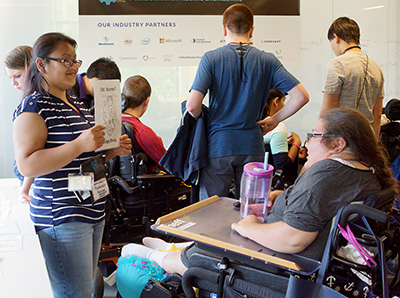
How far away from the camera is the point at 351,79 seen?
2.59 metres

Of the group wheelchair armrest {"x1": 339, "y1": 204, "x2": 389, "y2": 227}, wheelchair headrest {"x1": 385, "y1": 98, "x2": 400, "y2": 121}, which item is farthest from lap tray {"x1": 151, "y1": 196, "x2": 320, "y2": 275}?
wheelchair headrest {"x1": 385, "y1": 98, "x2": 400, "y2": 121}

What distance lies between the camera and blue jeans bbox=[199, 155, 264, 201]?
2271 mm

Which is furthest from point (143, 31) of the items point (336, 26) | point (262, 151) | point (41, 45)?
point (41, 45)

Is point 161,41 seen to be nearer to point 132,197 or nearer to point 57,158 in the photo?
point 132,197

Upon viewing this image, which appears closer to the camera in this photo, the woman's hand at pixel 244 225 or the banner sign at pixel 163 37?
the woman's hand at pixel 244 225

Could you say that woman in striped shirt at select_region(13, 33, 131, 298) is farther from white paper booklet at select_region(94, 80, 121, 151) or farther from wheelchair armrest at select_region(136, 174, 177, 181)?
wheelchair armrest at select_region(136, 174, 177, 181)

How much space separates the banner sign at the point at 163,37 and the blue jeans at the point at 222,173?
7.70 ft

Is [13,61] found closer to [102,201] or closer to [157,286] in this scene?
[102,201]

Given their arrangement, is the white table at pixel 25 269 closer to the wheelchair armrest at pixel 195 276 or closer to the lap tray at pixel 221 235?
the lap tray at pixel 221 235

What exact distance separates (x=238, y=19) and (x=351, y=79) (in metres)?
0.90

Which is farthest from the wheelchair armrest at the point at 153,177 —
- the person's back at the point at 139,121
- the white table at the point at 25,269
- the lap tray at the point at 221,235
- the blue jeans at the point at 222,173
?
the white table at the point at 25,269

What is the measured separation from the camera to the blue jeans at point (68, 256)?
1.44m

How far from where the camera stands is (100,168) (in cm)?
156

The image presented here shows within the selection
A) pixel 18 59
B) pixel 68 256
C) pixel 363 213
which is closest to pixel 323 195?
pixel 363 213
